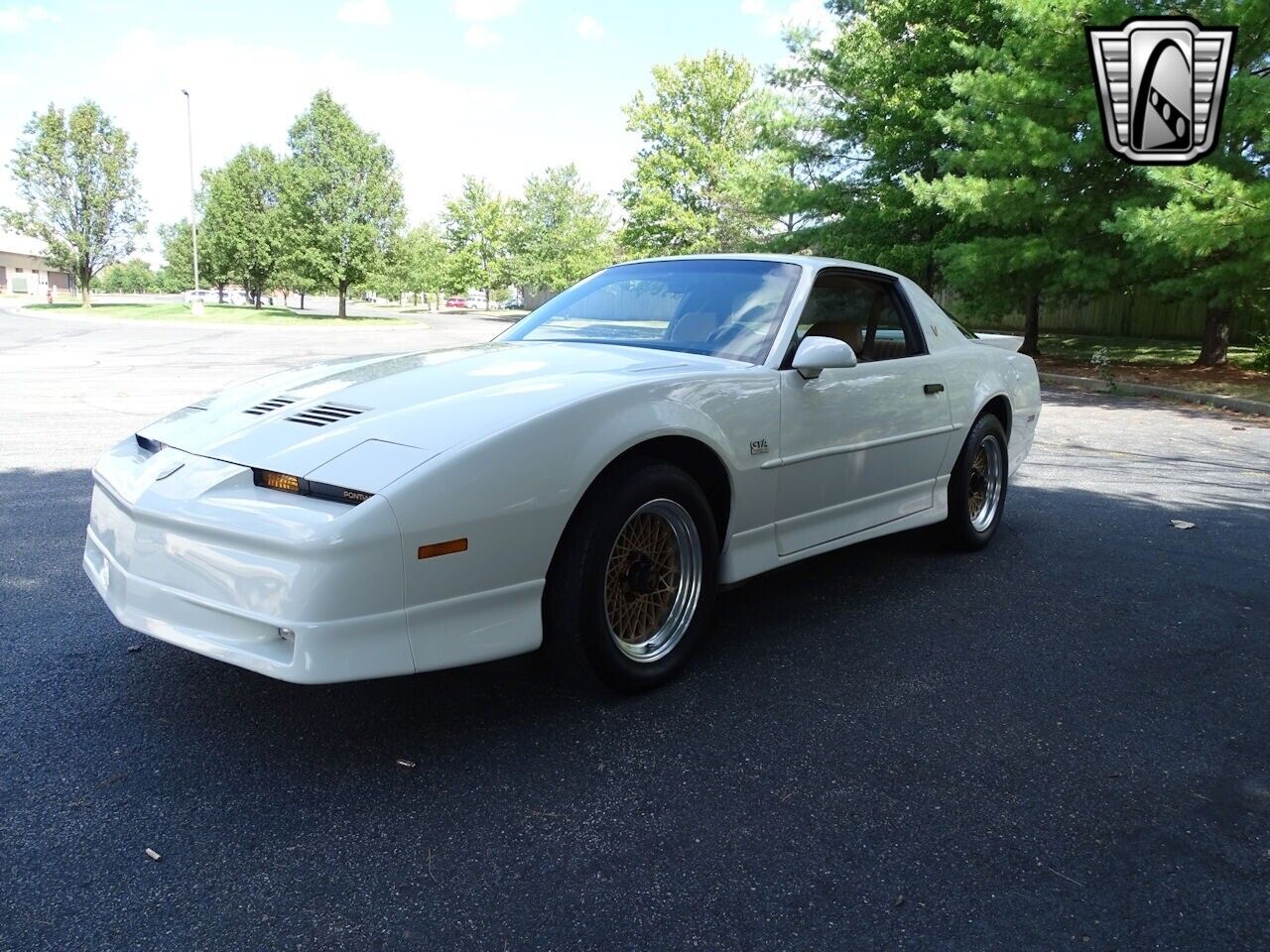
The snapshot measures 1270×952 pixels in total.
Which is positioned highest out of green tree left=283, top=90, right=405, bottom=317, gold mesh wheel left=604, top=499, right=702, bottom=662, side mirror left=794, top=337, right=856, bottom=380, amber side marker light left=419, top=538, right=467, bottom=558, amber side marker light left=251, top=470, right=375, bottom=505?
green tree left=283, top=90, right=405, bottom=317

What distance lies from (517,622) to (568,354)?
48.8 inches

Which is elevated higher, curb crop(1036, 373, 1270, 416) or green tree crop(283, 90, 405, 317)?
green tree crop(283, 90, 405, 317)

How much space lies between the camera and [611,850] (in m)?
2.16

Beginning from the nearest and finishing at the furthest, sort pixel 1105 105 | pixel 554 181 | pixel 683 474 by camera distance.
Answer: pixel 683 474 → pixel 1105 105 → pixel 554 181

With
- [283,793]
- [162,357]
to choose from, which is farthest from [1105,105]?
[162,357]

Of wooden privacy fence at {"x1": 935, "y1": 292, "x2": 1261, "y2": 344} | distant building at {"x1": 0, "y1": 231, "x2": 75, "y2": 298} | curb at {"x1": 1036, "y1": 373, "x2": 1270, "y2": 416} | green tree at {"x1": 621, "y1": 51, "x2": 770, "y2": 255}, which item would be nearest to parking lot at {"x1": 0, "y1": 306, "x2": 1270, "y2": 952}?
curb at {"x1": 1036, "y1": 373, "x2": 1270, "y2": 416}

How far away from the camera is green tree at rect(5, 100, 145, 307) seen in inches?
1709

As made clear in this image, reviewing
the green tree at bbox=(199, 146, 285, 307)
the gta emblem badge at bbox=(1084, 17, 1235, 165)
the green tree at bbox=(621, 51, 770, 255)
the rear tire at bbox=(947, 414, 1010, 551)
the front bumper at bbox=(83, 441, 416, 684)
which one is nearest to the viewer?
the front bumper at bbox=(83, 441, 416, 684)

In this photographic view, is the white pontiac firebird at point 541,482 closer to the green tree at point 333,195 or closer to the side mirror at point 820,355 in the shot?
the side mirror at point 820,355

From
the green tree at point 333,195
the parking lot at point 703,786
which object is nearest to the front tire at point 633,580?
the parking lot at point 703,786

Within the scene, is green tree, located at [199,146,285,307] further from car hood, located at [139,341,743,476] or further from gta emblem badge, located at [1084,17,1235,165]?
car hood, located at [139,341,743,476]

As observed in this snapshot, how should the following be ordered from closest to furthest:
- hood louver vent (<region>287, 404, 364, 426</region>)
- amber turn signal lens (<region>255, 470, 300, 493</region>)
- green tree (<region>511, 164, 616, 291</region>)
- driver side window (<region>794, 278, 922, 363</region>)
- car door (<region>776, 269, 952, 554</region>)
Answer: amber turn signal lens (<region>255, 470, 300, 493</region>)
hood louver vent (<region>287, 404, 364, 426</region>)
car door (<region>776, 269, 952, 554</region>)
driver side window (<region>794, 278, 922, 363</region>)
green tree (<region>511, 164, 616, 291</region>)

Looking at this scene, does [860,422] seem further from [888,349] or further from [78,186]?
[78,186]

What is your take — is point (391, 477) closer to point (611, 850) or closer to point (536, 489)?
point (536, 489)
